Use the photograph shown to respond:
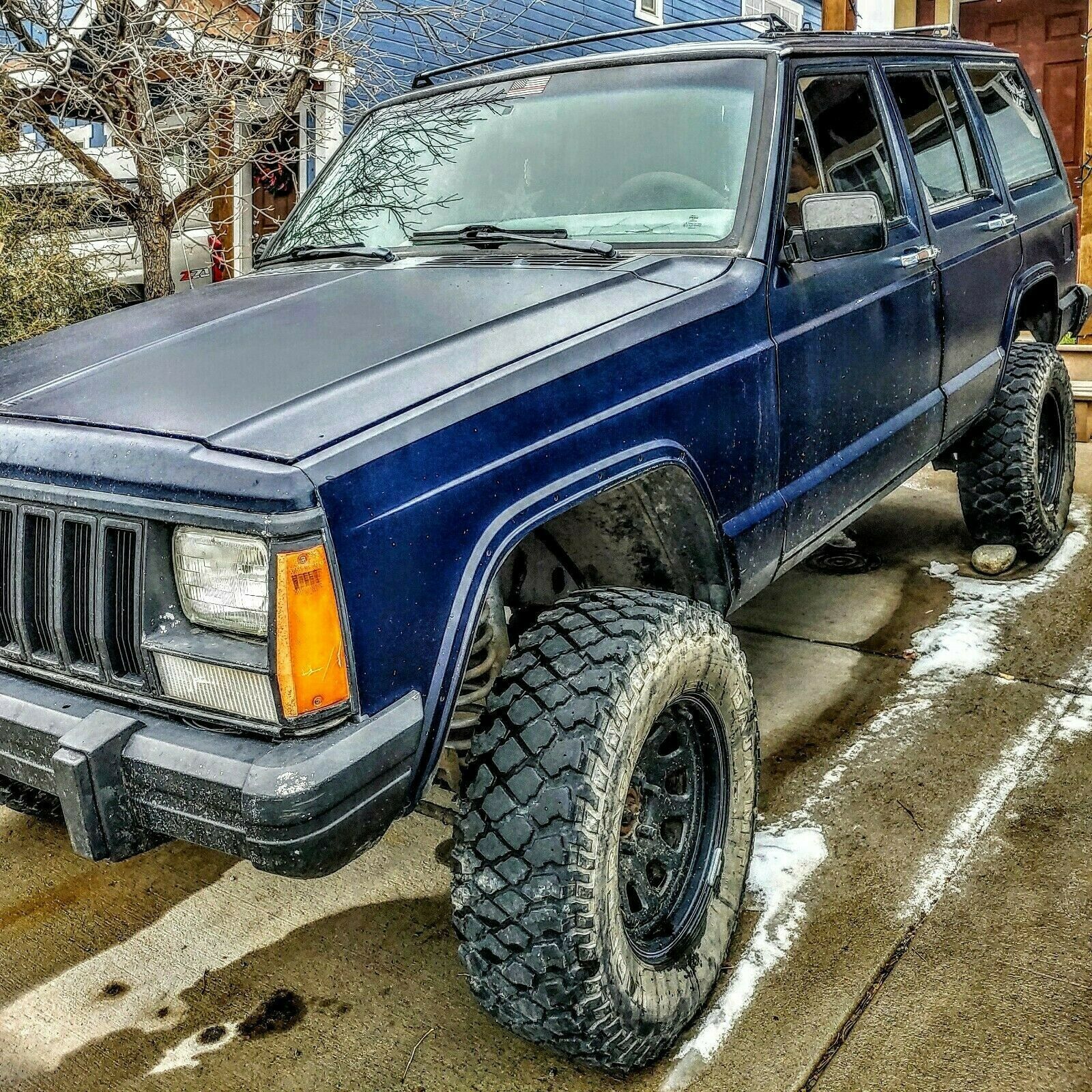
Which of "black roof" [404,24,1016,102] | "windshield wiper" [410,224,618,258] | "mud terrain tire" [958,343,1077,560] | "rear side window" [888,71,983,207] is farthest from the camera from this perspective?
"mud terrain tire" [958,343,1077,560]

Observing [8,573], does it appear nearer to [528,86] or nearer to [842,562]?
[528,86]

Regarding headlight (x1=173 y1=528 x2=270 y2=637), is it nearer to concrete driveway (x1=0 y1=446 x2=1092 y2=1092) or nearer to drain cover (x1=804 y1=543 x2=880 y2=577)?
concrete driveway (x1=0 y1=446 x2=1092 y2=1092)

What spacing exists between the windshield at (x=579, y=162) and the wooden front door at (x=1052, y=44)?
8551mm

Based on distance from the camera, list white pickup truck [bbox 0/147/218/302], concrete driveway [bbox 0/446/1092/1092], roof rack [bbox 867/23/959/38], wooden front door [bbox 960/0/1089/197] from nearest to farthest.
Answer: concrete driveway [bbox 0/446/1092/1092] < roof rack [bbox 867/23/959/38] < white pickup truck [bbox 0/147/218/302] < wooden front door [bbox 960/0/1089/197]

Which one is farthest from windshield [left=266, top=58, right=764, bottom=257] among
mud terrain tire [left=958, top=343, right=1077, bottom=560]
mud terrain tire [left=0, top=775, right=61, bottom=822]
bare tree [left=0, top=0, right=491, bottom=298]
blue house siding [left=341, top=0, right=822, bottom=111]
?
blue house siding [left=341, top=0, right=822, bottom=111]

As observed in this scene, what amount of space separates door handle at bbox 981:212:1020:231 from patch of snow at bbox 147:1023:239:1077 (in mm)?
3571

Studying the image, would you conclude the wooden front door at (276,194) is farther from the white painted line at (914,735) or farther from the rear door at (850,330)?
the white painted line at (914,735)

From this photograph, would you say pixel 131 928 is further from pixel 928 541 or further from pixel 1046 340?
pixel 1046 340

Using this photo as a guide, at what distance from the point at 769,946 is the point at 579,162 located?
2.03m

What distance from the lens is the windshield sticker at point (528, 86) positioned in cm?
323

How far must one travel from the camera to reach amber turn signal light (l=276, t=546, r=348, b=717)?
1.69 metres

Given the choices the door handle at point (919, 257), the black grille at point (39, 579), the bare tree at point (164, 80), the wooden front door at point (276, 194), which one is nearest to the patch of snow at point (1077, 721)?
the door handle at point (919, 257)

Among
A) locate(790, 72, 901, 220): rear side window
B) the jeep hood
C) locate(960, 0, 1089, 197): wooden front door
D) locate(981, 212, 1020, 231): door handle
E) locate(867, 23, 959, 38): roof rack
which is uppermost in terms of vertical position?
locate(960, 0, 1089, 197): wooden front door

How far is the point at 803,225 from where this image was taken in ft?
9.01
